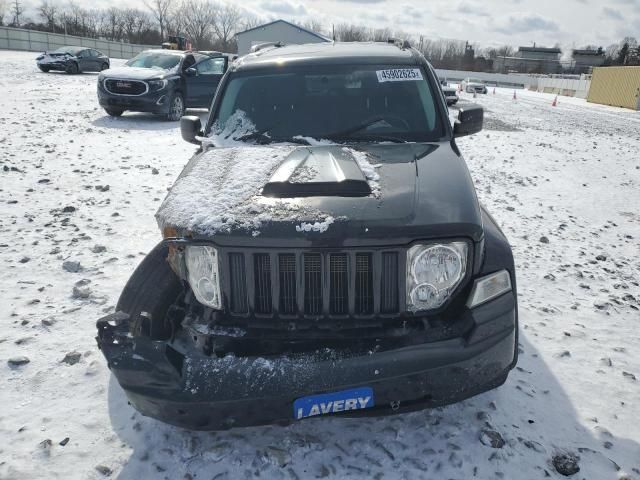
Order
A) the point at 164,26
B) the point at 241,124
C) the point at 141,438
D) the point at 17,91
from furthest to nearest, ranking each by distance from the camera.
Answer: the point at 164,26
the point at 17,91
the point at 241,124
the point at 141,438

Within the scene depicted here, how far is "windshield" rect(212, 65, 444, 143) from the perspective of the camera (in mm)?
3244

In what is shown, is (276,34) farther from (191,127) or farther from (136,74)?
(191,127)

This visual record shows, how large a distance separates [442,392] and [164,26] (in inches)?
3270

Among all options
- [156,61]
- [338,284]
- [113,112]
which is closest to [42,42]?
[156,61]

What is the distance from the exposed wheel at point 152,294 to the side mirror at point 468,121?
237 cm

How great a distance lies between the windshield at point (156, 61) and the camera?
12.2 metres

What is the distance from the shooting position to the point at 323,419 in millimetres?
2447

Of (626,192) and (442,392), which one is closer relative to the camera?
(442,392)

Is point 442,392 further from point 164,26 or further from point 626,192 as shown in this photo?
point 164,26

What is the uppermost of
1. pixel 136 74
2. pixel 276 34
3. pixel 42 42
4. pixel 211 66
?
pixel 276 34

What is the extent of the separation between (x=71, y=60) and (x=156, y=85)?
1639 cm

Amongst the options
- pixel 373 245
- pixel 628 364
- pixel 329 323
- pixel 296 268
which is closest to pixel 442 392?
pixel 329 323

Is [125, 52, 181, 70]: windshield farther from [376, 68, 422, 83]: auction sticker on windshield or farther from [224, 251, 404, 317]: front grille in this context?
[224, 251, 404, 317]: front grille

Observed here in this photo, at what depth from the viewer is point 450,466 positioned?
2.19 meters
